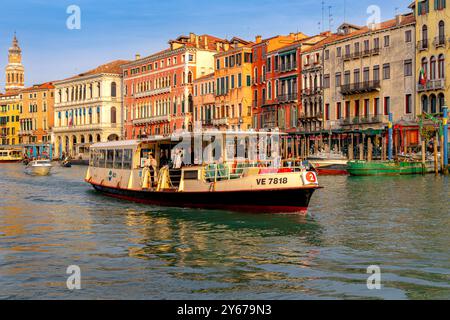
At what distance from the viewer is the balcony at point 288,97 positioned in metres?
54.1

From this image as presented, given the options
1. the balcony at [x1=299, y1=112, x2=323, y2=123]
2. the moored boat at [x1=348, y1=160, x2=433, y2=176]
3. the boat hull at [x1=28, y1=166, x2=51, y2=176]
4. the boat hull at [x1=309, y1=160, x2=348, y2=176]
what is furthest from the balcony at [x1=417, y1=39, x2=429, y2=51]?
the boat hull at [x1=28, y1=166, x2=51, y2=176]

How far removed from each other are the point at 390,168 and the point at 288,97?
18528 mm

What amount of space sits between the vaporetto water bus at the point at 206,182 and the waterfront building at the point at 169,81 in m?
40.7

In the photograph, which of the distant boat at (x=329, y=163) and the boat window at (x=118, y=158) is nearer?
the boat window at (x=118, y=158)

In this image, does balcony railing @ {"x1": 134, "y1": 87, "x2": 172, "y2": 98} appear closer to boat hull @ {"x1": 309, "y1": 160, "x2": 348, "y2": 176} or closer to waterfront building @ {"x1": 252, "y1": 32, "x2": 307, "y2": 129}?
waterfront building @ {"x1": 252, "y1": 32, "x2": 307, "y2": 129}

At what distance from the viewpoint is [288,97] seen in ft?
179

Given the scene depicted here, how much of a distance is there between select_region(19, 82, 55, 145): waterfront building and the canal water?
76420 mm

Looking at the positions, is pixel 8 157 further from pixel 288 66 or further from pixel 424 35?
pixel 424 35

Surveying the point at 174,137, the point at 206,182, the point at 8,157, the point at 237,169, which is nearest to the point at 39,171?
the point at 174,137

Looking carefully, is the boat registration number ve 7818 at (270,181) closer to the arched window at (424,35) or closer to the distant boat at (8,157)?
the arched window at (424,35)

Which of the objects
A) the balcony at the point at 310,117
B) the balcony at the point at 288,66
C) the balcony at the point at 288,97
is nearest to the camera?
the balcony at the point at 310,117

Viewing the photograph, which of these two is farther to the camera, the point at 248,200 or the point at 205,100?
the point at 205,100

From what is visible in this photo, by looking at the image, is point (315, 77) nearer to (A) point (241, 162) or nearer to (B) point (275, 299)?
(A) point (241, 162)

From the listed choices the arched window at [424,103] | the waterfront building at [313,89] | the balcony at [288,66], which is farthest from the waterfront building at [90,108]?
the arched window at [424,103]
